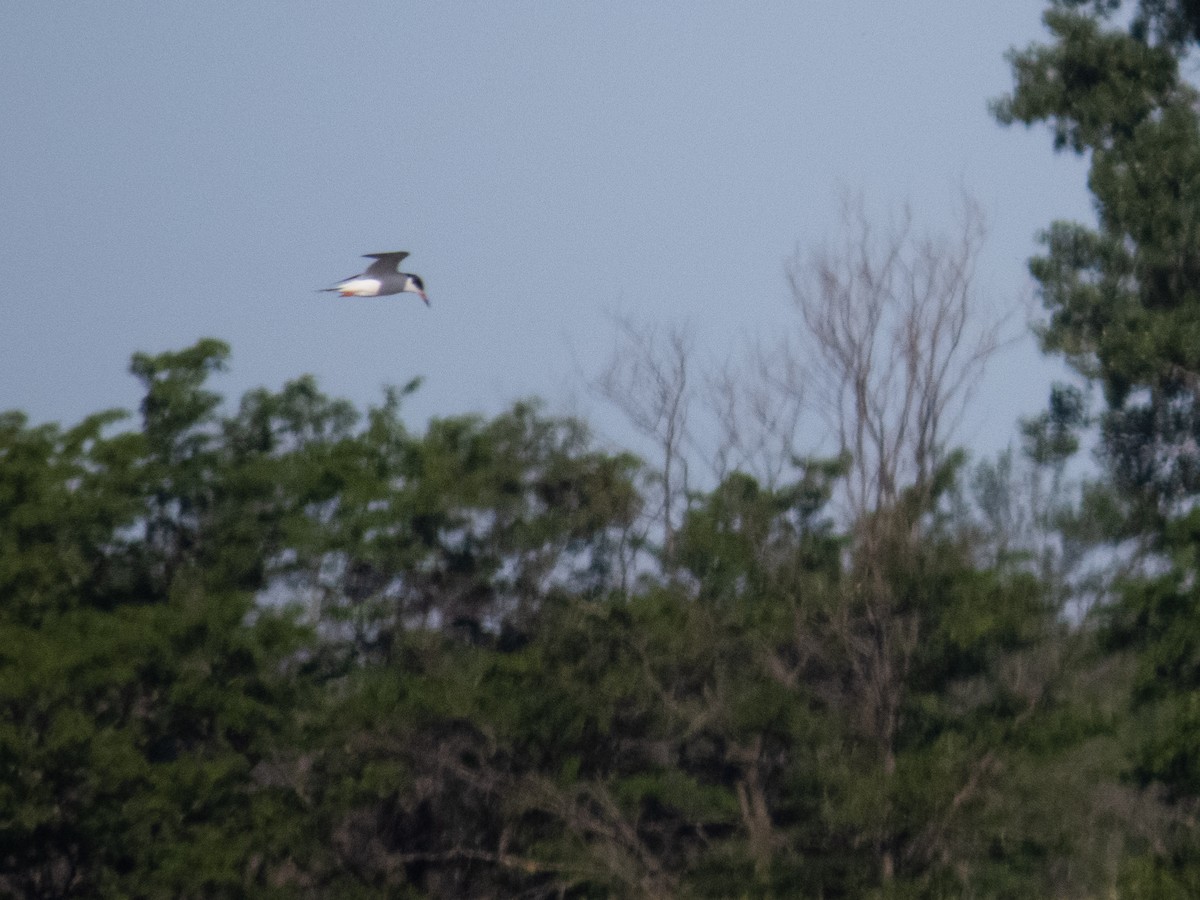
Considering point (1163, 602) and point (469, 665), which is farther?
point (469, 665)

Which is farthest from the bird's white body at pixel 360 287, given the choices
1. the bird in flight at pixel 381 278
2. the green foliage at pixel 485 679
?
the green foliage at pixel 485 679

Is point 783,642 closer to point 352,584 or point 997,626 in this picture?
point 997,626

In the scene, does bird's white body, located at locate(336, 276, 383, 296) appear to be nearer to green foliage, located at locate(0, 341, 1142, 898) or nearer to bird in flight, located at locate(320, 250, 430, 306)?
bird in flight, located at locate(320, 250, 430, 306)

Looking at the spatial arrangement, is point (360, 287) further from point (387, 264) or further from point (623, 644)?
point (623, 644)

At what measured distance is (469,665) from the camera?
3856 cm

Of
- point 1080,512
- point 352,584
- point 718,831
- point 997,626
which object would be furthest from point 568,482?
point 1080,512

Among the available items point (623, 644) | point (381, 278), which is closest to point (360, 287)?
point (381, 278)

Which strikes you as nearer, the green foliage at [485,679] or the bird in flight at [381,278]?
the bird in flight at [381,278]

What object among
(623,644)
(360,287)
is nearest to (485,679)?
(623,644)

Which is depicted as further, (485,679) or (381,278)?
(485,679)

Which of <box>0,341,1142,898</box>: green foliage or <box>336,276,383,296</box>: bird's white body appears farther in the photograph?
<box>0,341,1142,898</box>: green foliage

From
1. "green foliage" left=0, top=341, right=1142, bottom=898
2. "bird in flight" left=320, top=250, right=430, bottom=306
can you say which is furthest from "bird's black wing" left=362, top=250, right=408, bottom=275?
"green foliage" left=0, top=341, right=1142, bottom=898

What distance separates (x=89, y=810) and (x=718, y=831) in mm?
10497

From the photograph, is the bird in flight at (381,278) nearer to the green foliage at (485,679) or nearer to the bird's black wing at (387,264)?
the bird's black wing at (387,264)
